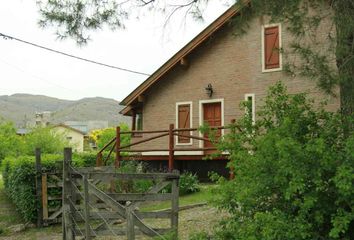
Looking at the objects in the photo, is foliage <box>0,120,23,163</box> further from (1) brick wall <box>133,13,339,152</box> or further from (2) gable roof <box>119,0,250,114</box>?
(1) brick wall <box>133,13,339,152</box>

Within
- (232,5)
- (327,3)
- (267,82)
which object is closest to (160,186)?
(232,5)

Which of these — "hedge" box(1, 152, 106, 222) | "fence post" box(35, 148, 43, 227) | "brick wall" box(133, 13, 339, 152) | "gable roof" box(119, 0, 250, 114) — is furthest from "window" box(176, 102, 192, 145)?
"fence post" box(35, 148, 43, 227)

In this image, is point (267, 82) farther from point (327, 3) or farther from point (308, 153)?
point (308, 153)

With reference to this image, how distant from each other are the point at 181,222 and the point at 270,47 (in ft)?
33.7

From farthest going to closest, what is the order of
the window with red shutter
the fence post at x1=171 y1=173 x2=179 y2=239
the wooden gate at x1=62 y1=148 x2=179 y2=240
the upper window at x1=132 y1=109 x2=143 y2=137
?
1. the upper window at x1=132 y1=109 x2=143 y2=137
2. the window with red shutter
3. the fence post at x1=171 y1=173 x2=179 y2=239
4. the wooden gate at x1=62 y1=148 x2=179 y2=240

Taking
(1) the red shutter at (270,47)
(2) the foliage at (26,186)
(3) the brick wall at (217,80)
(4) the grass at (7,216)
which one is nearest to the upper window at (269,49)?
(1) the red shutter at (270,47)

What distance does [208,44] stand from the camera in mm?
20969

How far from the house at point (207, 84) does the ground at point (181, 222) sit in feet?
17.5

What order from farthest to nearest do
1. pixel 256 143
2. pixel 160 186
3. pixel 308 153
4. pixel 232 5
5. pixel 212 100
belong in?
1. pixel 212 100
2. pixel 232 5
3. pixel 160 186
4. pixel 256 143
5. pixel 308 153

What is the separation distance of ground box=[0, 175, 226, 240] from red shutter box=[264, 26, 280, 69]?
6604 mm

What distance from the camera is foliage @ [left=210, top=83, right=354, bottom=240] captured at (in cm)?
460

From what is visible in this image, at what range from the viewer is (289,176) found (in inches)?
193

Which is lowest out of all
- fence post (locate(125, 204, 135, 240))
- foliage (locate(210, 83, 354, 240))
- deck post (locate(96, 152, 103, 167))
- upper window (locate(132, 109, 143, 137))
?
deck post (locate(96, 152, 103, 167))

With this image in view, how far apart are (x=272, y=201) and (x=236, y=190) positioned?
0.39 meters
